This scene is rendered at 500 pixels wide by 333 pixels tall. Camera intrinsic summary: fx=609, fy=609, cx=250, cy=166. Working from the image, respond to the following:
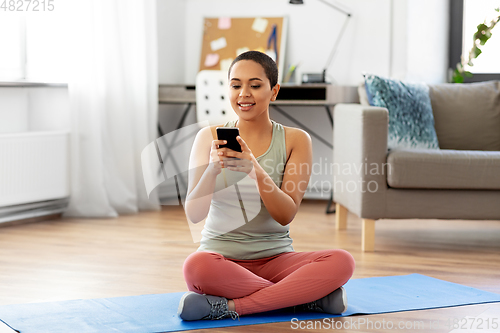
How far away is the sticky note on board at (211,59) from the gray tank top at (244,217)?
2.46 m

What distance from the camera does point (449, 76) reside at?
397 cm

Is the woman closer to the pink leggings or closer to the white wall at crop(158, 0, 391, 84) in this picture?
the pink leggings

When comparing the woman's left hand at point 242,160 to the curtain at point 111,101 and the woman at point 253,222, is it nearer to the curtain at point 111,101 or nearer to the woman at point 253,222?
the woman at point 253,222

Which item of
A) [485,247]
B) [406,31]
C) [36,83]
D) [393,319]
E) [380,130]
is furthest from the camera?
[406,31]

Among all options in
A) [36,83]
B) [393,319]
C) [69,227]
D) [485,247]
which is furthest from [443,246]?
[36,83]

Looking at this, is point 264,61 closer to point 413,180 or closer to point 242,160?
point 242,160

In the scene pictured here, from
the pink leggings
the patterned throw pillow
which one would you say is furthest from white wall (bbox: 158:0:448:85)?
the pink leggings

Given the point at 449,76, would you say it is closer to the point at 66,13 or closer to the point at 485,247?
the point at 485,247

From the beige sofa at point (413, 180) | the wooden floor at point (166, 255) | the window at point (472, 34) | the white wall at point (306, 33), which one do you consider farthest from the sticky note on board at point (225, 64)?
the beige sofa at point (413, 180)

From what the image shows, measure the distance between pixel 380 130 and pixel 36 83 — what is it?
1.78 meters

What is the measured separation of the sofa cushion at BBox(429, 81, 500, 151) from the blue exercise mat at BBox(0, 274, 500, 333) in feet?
3.88

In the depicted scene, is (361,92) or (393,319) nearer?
(393,319)

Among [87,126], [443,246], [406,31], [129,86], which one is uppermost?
[406,31]

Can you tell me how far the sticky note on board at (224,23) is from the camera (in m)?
4.03
